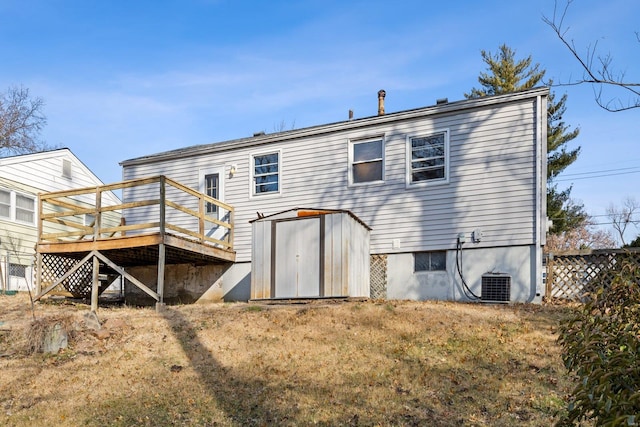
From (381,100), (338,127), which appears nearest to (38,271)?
(338,127)

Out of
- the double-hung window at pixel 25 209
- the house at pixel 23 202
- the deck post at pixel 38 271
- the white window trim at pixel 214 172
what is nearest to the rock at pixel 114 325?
the deck post at pixel 38 271

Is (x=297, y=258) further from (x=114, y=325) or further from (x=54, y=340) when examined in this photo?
(x=54, y=340)

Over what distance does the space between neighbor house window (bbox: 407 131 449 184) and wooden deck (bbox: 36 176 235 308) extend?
4.81 meters

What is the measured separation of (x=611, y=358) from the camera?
8.07ft

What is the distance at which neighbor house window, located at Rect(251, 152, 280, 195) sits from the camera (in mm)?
14000

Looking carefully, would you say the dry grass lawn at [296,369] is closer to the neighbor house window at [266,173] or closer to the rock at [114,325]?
the rock at [114,325]

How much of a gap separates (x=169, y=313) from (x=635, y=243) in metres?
14.3

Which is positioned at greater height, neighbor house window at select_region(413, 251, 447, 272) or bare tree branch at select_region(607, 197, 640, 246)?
bare tree branch at select_region(607, 197, 640, 246)

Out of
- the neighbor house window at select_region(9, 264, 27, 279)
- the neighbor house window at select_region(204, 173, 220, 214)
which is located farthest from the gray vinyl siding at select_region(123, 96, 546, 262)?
the neighbor house window at select_region(9, 264, 27, 279)

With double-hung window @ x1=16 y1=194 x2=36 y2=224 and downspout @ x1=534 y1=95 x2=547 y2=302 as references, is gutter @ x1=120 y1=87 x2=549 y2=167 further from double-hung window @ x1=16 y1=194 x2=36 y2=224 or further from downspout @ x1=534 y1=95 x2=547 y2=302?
double-hung window @ x1=16 y1=194 x2=36 y2=224

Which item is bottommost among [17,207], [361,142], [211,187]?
[17,207]

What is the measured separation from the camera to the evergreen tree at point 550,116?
2572 centimetres

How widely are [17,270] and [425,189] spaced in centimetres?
1446

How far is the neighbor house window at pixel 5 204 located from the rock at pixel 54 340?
1149 cm
